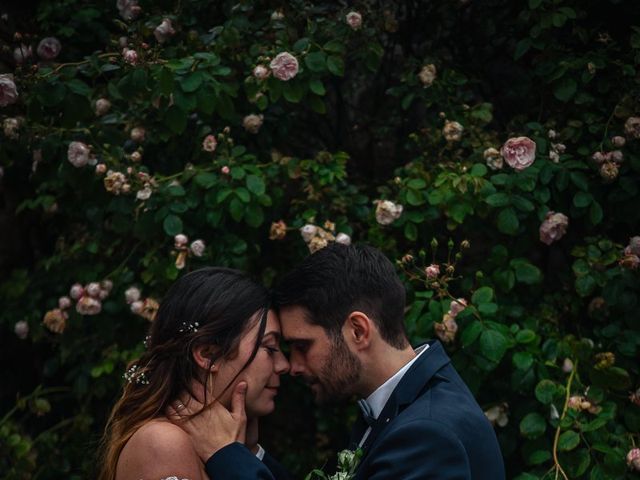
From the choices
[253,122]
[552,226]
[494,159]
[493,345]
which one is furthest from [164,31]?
[493,345]

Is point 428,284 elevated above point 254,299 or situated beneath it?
situated beneath

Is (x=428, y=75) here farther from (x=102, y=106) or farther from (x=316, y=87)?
(x=102, y=106)

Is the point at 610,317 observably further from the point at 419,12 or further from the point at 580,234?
the point at 419,12

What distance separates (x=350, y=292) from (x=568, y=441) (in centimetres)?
112

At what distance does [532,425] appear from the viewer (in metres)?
3.53

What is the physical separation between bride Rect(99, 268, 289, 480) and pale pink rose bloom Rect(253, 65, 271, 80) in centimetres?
104

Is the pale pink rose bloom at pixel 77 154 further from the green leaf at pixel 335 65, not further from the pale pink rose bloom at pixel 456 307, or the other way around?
the pale pink rose bloom at pixel 456 307

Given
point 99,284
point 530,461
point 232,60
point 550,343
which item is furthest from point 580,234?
point 99,284

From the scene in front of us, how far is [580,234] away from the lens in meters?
4.38

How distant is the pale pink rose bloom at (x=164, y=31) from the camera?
4.09 metres

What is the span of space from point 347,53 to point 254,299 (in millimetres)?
1648

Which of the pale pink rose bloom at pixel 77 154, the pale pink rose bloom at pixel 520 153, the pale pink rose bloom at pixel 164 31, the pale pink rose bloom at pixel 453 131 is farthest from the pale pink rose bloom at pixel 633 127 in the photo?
the pale pink rose bloom at pixel 77 154

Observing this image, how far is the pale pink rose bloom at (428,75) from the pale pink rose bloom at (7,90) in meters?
1.85

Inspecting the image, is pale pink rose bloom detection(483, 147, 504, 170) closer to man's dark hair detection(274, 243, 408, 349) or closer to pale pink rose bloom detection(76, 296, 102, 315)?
man's dark hair detection(274, 243, 408, 349)
